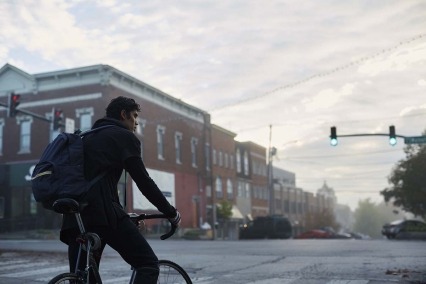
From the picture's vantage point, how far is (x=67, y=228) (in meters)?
3.67

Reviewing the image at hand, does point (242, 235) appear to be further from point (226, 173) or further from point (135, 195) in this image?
point (226, 173)

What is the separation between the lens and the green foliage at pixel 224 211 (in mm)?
44906

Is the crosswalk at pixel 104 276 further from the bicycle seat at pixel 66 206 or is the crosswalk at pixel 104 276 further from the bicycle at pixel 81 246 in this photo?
the bicycle seat at pixel 66 206

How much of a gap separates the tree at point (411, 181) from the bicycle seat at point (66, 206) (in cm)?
3270

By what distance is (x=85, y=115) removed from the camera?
32.6 meters

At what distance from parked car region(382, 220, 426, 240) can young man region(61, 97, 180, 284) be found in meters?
27.9

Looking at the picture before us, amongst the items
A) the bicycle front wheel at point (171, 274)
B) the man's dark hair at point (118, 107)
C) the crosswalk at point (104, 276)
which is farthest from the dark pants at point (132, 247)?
the crosswalk at point (104, 276)

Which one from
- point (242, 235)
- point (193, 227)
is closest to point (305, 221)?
point (193, 227)

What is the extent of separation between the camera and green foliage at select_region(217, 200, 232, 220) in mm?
44906

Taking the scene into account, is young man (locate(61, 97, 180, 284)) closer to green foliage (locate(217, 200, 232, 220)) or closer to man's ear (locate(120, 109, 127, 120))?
man's ear (locate(120, 109, 127, 120))

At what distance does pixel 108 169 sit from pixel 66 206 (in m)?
0.42

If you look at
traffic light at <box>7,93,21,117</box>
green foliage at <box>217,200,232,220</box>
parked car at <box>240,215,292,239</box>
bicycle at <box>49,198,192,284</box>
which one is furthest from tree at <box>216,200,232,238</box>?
bicycle at <box>49,198,192,284</box>

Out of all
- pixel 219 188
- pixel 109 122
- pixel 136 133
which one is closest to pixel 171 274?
pixel 109 122

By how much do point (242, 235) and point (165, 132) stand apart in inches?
377
